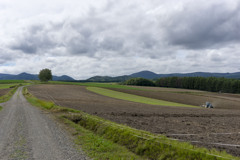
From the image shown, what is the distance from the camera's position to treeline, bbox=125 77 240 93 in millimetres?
116675

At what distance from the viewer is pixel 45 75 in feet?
493

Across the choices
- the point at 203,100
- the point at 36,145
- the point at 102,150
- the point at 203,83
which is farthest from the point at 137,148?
the point at 203,83

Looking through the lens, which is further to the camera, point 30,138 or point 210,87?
point 210,87

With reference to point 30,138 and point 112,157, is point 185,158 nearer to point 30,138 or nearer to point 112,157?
point 112,157

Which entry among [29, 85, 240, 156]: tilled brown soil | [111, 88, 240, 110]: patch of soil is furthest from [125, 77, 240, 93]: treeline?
[29, 85, 240, 156]: tilled brown soil

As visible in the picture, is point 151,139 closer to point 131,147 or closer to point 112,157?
point 131,147

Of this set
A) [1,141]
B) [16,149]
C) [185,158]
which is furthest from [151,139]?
[1,141]

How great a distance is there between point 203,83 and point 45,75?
5050 inches

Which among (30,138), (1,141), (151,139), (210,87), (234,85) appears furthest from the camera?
(210,87)

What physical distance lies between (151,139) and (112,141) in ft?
8.67

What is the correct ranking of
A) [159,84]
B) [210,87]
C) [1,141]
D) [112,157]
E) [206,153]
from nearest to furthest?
1. [206,153]
2. [112,157]
3. [1,141]
4. [210,87]
5. [159,84]

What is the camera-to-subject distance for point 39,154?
8.66 m

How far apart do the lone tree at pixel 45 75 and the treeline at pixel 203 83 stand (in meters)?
71.2

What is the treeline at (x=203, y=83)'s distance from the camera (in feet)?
383
